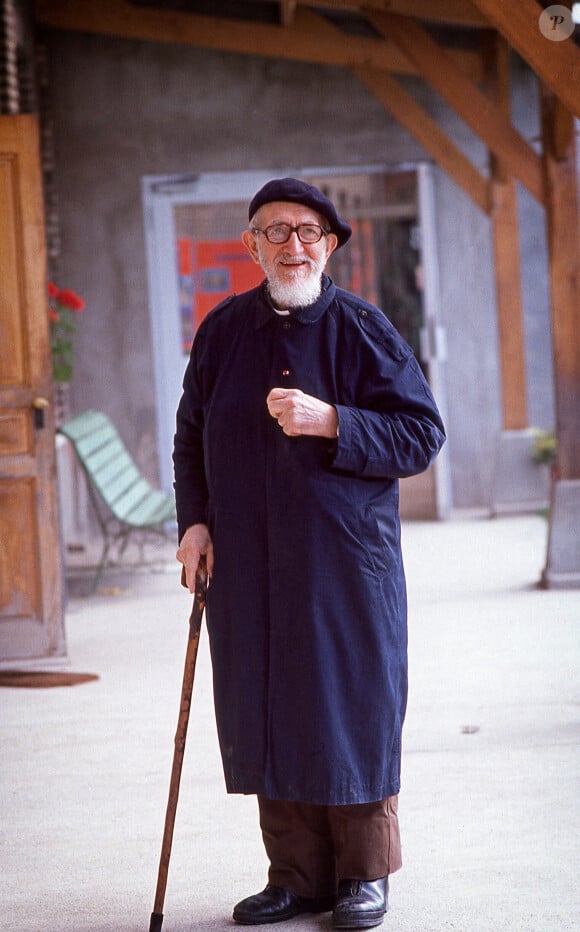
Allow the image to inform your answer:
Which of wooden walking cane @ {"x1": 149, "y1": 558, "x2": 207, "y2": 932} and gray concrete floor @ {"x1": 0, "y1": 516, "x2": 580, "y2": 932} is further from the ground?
wooden walking cane @ {"x1": 149, "y1": 558, "x2": 207, "y2": 932}

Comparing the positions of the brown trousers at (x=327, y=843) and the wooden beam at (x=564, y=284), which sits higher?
the wooden beam at (x=564, y=284)

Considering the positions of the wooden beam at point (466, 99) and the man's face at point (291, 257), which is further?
the wooden beam at point (466, 99)

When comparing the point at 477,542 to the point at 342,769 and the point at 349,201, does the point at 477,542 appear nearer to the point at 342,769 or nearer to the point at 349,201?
the point at 349,201

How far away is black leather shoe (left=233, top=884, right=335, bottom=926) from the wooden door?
3.03m

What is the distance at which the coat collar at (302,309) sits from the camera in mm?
2902

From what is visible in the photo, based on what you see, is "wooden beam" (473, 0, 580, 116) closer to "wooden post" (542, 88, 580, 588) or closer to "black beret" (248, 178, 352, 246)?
"wooden post" (542, 88, 580, 588)

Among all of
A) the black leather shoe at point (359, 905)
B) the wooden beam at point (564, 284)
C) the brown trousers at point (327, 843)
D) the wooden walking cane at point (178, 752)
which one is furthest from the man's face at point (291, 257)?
the wooden beam at point (564, 284)

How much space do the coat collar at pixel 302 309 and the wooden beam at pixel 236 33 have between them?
7.58m

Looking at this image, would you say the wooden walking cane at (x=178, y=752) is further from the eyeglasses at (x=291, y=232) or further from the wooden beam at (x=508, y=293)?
the wooden beam at (x=508, y=293)

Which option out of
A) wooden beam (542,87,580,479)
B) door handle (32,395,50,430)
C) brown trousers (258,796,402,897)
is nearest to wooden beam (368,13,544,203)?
wooden beam (542,87,580,479)

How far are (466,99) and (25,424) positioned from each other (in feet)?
11.9

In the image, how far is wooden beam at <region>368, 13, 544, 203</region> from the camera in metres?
7.76

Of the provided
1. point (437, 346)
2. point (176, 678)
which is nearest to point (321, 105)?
point (437, 346)
